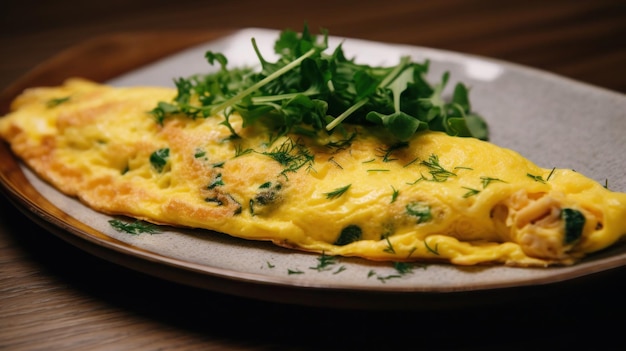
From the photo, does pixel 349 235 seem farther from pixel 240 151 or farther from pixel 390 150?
pixel 240 151

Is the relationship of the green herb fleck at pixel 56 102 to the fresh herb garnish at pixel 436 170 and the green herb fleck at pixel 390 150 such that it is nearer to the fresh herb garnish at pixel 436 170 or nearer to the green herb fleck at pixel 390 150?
the green herb fleck at pixel 390 150

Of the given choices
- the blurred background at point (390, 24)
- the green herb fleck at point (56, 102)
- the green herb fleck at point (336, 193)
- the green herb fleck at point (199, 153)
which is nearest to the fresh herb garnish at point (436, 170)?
the green herb fleck at point (336, 193)

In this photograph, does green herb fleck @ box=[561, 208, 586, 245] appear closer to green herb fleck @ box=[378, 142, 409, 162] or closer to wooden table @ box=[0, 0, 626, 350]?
wooden table @ box=[0, 0, 626, 350]

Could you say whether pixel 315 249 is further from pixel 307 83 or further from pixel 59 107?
pixel 59 107

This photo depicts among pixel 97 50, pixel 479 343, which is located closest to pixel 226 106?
pixel 479 343

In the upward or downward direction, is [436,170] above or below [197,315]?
above

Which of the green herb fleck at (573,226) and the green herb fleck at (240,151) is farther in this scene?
the green herb fleck at (240,151)

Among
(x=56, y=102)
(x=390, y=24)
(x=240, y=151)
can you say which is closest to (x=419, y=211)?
(x=240, y=151)
